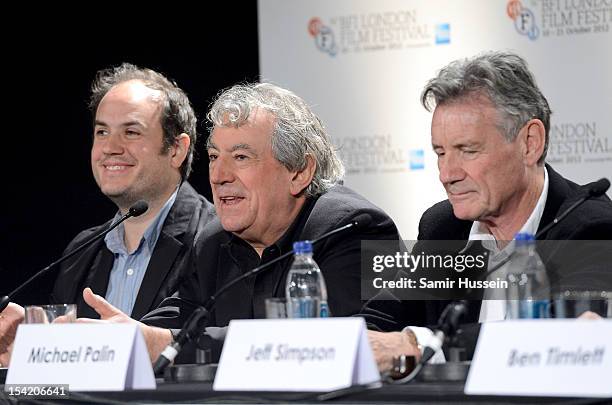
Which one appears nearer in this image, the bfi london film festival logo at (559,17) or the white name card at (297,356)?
the white name card at (297,356)

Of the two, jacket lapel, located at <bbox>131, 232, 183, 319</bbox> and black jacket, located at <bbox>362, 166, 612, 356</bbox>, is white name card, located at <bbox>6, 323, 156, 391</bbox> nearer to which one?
black jacket, located at <bbox>362, 166, 612, 356</bbox>

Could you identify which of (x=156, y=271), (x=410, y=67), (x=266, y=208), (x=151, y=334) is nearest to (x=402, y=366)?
(x=151, y=334)

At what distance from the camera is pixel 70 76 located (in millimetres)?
5348

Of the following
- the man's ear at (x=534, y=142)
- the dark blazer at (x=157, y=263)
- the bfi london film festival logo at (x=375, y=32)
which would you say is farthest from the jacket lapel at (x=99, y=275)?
the man's ear at (x=534, y=142)

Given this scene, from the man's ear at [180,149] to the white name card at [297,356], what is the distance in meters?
2.08

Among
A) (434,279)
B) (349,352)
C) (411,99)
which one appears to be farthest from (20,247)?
(349,352)

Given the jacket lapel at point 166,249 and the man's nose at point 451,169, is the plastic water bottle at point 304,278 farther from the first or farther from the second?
the jacket lapel at point 166,249

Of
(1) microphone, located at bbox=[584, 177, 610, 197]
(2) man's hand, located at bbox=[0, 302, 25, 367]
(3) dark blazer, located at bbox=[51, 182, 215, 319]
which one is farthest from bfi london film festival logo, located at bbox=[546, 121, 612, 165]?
(2) man's hand, located at bbox=[0, 302, 25, 367]

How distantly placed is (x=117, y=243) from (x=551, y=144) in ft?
5.16

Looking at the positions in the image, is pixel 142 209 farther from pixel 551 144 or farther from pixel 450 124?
pixel 551 144

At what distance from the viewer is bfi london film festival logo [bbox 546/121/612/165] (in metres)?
4.08

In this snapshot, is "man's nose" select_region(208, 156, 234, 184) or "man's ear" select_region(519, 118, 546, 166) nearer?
"man's ear" select_region(519, 118, 546, 166)

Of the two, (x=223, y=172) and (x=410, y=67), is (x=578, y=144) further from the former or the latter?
(x=223, y=172)

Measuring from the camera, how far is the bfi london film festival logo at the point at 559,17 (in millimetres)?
4090
